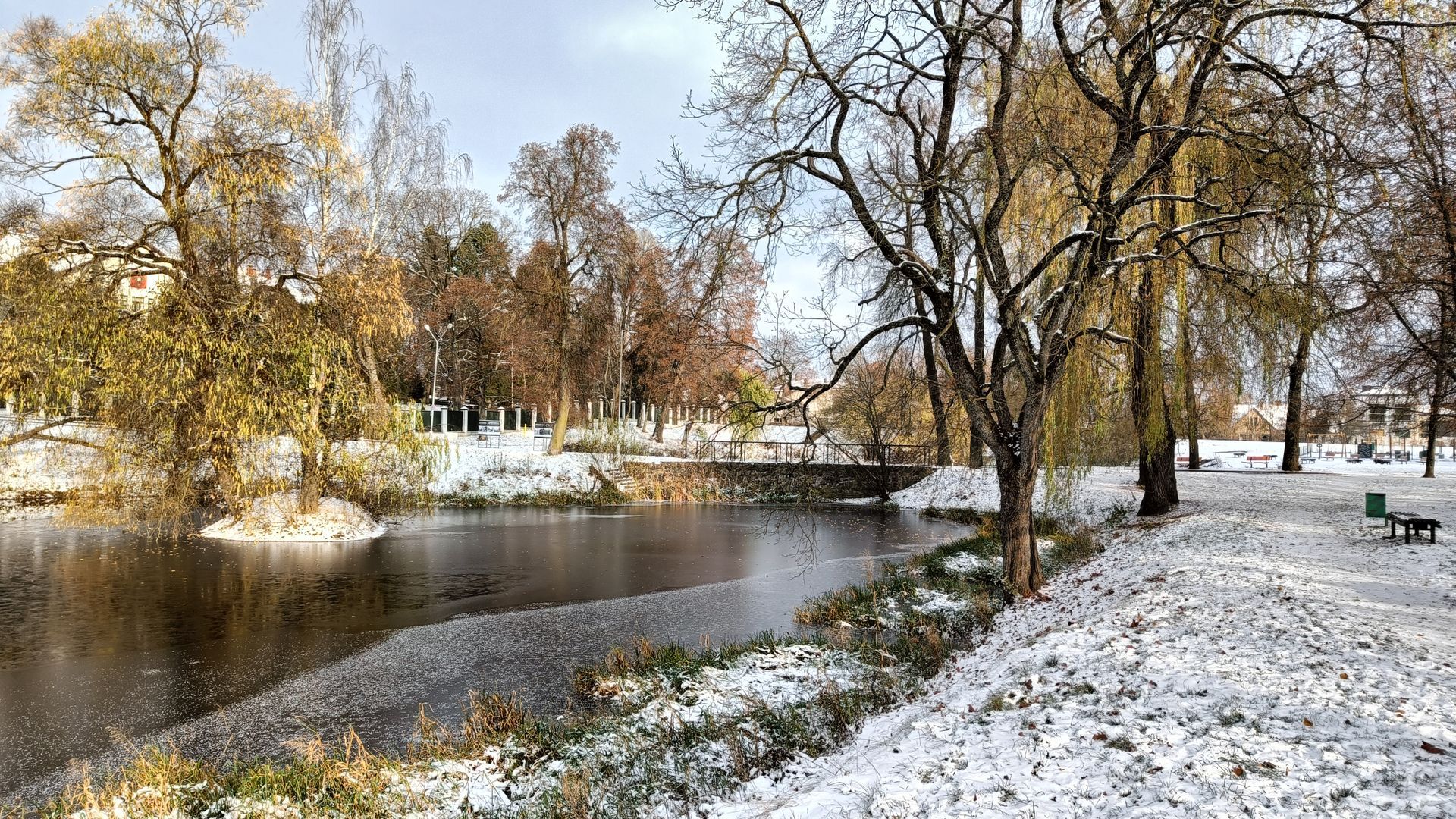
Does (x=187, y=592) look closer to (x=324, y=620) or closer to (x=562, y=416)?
(x=324, y=620)

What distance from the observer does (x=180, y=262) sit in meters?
13.9

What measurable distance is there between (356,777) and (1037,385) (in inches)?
302

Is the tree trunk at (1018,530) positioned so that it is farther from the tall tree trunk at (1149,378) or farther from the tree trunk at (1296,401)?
the tree trunk at (1296,401)

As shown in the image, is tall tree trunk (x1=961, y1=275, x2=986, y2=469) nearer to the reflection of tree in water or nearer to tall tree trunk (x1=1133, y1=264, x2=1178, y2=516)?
tall tree trunk (x1=1133, y1=264, x2=1178, y2=516)

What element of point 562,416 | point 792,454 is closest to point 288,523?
point 562,416

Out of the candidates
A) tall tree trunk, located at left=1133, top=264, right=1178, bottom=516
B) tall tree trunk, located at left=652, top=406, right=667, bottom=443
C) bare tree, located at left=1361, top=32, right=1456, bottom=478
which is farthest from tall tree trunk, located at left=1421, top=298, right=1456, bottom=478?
tall tree trunk, located at left=652, top=406, right=667, bottom=443

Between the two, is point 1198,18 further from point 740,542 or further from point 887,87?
point 740,542

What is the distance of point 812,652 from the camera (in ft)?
27.0

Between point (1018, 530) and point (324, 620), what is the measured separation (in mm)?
8999

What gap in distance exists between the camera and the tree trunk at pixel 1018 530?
9.24 meters

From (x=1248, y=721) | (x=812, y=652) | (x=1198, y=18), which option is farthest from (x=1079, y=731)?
(x=1198, y=18)

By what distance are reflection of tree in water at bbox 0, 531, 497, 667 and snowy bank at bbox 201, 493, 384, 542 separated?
0.75m

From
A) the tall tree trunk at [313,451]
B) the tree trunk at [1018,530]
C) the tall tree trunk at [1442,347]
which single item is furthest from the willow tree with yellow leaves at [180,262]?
the tall tree trunk at [1442,347]

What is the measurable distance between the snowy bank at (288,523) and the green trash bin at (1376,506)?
18612 mm
